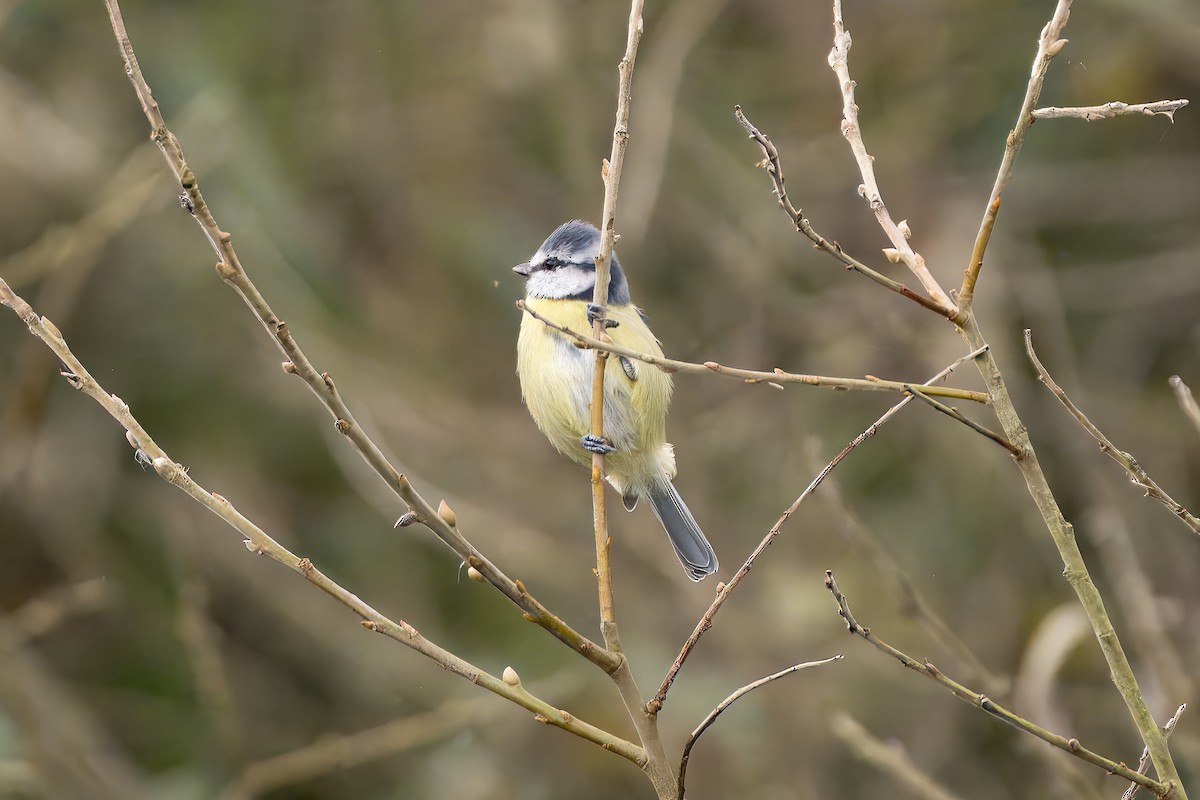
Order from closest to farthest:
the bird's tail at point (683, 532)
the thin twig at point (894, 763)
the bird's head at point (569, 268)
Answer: the thin twig at point (894, 763) → the bird's head at point (569, 268) → the bird's tail at point (683, 532)

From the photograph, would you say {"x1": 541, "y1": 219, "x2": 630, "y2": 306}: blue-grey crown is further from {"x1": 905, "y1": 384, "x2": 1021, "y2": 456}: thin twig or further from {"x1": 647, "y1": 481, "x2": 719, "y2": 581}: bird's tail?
{"x1": 905, "y1": 384, "x2": 1021, "y2": 456}: thin twig

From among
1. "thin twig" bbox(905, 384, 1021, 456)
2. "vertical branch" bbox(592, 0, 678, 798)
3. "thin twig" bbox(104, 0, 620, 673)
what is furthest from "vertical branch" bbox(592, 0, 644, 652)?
"thin twig" bbox(905, 384, 1021, 456)

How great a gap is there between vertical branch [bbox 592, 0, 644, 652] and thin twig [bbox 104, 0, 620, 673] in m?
0.13

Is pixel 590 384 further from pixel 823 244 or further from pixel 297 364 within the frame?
pixel 297 364

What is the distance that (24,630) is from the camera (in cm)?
441

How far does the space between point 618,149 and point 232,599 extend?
410 cm

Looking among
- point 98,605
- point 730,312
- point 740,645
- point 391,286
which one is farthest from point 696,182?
point 98,605

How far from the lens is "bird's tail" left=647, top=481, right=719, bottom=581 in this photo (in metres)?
4.19

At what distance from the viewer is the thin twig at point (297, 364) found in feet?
5.48

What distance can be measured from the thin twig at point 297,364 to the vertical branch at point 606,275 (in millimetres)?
133

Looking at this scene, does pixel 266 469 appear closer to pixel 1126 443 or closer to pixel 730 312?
pixel 730 312

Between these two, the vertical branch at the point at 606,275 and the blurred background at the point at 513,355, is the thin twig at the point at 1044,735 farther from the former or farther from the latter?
the blurred background at the point at 513,355

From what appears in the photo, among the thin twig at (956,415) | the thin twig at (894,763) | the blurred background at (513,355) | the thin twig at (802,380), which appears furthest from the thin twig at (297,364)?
the blurred background at (513,355)

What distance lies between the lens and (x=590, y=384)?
3.71m
